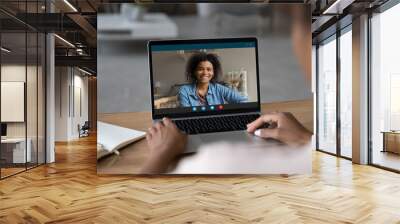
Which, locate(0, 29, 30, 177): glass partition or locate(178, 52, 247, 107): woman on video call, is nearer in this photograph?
locate(178, 52, 247, 107): woman on video call

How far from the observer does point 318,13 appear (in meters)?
7.14

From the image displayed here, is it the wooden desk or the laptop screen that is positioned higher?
the laptop screen

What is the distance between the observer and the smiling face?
18.8 ft

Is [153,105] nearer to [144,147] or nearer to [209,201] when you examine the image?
[144,147]

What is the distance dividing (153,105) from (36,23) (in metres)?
3.11

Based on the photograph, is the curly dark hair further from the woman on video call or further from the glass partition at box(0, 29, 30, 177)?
the glass partition at box(0, 29, 30, 177)

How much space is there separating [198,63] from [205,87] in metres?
0.38

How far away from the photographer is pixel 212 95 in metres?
5.62

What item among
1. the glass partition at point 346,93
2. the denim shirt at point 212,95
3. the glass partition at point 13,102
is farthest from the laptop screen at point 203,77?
the glass partition at point 346,93

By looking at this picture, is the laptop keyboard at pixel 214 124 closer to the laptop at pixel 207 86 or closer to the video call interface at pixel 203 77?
the laptop at pixel 207 86

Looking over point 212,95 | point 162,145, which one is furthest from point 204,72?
point 162,145

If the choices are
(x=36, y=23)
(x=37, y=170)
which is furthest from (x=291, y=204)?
(x=36, y=23)

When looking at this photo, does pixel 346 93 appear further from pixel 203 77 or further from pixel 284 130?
pixel 203 77

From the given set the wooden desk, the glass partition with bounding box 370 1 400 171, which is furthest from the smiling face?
the glass partition with bounding box 370 1 400 171
